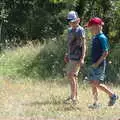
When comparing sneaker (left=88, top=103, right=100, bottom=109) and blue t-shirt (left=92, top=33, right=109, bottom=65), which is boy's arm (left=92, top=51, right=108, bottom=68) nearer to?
blue t-shirt (left=92, top=33, right=109, bottom=65)

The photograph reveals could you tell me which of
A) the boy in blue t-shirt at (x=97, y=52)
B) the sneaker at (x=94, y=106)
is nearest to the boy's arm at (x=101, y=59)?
the boy in blue t-shirt at (x=97, y=52)

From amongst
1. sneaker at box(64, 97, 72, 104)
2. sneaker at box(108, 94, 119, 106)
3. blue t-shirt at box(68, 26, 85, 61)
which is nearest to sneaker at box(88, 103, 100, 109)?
sneaker at box(108, 94, 119, 106)

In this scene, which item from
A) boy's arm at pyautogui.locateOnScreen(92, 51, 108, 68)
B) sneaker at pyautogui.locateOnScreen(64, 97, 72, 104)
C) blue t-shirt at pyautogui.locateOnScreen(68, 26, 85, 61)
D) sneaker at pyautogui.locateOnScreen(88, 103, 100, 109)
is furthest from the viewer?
sneaker at pyautogui.locateOnScreen(64, 97, 72, 104)

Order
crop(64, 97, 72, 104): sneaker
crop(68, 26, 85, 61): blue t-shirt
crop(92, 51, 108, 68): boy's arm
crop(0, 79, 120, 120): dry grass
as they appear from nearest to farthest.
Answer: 1. crop(0, 79, 120, 120): dry grass
2. crop(92, 51, 108, 68): boy's arm
3. crop(68, 26, 85, 61): blue t-shirt
4. crop(64, 97, 72, 104): sneaker

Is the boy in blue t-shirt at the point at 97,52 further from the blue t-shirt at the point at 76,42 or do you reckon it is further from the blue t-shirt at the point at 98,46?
the blue t-shirt at the point at 76,42

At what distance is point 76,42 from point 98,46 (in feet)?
2.31

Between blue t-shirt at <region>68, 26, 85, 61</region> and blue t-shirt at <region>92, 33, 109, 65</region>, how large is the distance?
0.51 m

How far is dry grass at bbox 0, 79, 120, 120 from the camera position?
31.8 ft

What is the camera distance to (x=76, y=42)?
1084 cm

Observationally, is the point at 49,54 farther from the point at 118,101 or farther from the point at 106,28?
the point at 118,101

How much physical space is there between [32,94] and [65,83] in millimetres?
2409

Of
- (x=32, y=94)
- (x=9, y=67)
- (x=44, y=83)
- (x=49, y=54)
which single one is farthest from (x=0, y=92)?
(x=49, y=54)

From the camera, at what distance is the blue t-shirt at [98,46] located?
10.2 metres

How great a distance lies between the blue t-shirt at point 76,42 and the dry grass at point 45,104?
101 cm
